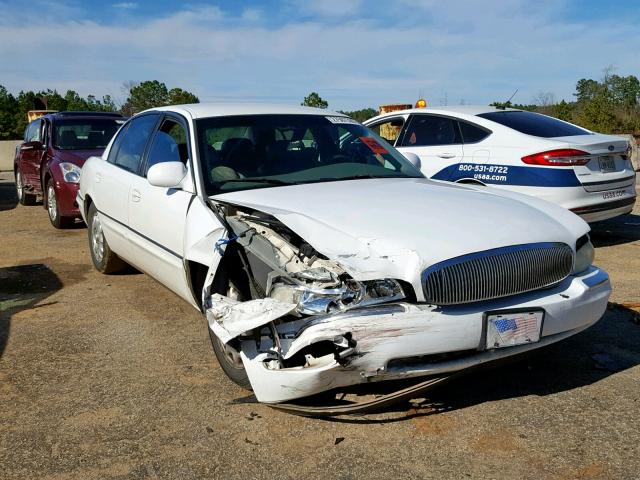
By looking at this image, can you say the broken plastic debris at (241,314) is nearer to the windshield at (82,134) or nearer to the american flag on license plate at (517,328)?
the american flag on license plate at (517,328)

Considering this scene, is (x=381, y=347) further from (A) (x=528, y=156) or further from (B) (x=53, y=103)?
(B) (x=53, y=103)

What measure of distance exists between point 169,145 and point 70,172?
15.9 ft

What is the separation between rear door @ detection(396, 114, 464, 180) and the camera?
7670 mm

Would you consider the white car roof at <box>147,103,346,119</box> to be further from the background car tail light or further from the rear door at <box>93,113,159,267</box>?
the background car tail light

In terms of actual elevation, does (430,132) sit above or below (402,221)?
above

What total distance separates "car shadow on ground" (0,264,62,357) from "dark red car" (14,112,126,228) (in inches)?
92.1

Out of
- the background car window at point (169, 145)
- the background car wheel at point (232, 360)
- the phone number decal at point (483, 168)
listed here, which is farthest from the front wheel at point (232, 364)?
the phone number decal at point (483, 168)

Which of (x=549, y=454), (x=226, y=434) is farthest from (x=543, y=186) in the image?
(x=226, y=434)

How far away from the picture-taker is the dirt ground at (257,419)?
286 centimetres

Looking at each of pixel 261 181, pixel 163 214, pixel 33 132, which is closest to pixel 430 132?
pixel 261 181

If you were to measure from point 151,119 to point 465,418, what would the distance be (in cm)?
350

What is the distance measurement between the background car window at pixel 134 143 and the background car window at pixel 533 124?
3.95 metres

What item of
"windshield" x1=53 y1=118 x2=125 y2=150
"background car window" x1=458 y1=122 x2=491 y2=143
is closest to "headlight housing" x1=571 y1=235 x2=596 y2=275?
"background car window" x1=458 y1=122 x2=491 y2=143

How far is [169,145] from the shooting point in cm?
484
